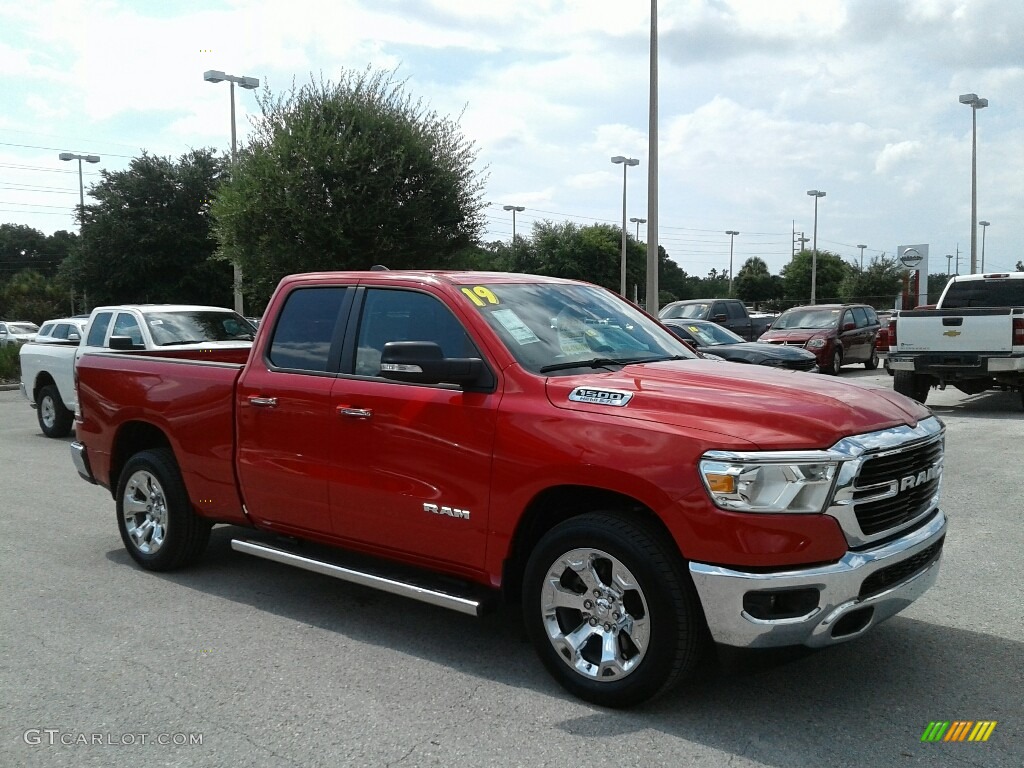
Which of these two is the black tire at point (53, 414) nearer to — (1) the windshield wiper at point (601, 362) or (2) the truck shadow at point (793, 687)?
(2) the truck shadow at point (793, 687)

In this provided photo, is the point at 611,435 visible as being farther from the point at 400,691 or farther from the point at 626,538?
the point at 400,691

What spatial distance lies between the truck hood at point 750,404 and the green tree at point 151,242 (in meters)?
30.5

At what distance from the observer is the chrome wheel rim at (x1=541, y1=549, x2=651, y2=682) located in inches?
151

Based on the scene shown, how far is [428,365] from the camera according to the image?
421 centimetres

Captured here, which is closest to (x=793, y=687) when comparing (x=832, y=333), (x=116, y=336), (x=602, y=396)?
(x=602, y=396)

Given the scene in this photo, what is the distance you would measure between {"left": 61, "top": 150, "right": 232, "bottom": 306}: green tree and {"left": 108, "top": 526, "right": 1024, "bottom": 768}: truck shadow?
29.5 metres

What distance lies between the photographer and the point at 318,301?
5371 mm

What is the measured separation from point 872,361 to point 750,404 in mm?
22504

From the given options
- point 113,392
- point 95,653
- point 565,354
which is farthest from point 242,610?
point 565,354

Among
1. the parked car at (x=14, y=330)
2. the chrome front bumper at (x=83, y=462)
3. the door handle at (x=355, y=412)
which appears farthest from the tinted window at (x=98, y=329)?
the parked car at (x=14, y=330)

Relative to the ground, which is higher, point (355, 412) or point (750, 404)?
point (750, 404)

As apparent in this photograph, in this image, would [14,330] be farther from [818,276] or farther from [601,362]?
[818,276]

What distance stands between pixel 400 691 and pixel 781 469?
1962mm

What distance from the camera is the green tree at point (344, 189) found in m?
20.4
